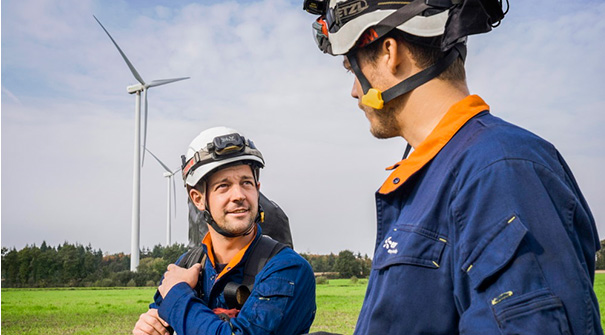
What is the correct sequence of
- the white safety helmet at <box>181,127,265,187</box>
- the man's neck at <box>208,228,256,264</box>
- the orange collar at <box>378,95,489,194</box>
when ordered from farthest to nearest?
the white safety helmet at <box>181,127,265,187</box>, the man's neck at <box>208,228,256,264</box>, the orange collar at <box>378,95,489,194</box>

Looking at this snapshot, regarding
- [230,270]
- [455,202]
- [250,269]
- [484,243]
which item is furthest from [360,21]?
[230,270]

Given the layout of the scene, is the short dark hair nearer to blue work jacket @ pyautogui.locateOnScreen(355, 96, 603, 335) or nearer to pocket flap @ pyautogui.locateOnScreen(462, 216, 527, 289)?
blue work jacket @ pyautogui.locateOnScreen(355, 96, 603, 335)

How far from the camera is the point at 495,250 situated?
2086 millimetres

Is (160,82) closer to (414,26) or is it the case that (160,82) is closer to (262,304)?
(262,304)

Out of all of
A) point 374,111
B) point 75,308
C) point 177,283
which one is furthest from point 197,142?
point 75,308

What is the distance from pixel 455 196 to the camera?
2.29 m

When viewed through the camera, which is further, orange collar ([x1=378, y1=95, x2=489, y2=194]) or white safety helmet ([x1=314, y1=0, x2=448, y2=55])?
white safety helmet ([x1=314, y1=0, x2=448, y2=55])

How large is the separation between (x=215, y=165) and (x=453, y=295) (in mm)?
3432

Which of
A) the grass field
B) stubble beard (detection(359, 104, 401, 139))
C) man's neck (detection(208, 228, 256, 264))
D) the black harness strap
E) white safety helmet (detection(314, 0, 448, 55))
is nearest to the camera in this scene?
white safety helmet (detection(314, 0, 448, 55))

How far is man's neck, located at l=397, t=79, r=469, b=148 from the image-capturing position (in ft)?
8.86

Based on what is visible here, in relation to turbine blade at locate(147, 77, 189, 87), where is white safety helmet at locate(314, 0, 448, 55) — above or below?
below

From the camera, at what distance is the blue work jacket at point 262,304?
4.37 meters

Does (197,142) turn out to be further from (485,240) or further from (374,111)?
(485,240)

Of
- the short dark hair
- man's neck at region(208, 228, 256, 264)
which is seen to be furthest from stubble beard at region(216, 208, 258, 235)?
the short dark hair
